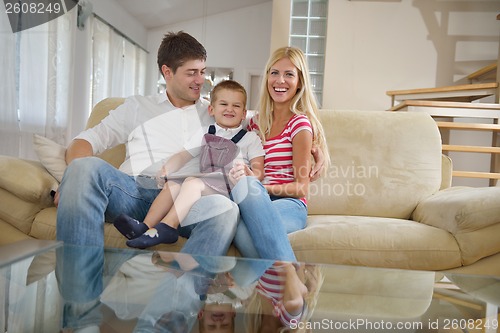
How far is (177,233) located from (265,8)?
287 inches

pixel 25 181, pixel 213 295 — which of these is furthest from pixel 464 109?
pixel 213 295

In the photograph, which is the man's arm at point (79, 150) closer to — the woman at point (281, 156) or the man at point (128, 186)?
the man at point (128, 186)

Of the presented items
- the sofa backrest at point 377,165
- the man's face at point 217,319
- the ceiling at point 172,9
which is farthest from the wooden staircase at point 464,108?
the ceiling at point 172,9

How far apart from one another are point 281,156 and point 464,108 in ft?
9.03

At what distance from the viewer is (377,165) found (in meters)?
2.10

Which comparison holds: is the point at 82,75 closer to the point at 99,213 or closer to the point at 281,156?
the point at 281,156

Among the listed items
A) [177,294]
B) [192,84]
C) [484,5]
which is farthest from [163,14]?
[177,294]

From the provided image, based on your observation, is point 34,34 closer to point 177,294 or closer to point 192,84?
point 192,84

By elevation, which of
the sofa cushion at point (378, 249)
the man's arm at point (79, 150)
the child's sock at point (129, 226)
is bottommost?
the sofa cushion at point (378, 249)

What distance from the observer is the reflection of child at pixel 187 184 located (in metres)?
1.46

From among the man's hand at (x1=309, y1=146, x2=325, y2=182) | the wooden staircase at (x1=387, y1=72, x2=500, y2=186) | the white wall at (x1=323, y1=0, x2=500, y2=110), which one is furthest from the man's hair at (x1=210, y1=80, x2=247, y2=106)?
the white wall at (x1=323, y1=0, x2=500, y2=110)

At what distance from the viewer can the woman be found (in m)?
1.46

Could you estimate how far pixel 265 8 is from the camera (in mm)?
8195

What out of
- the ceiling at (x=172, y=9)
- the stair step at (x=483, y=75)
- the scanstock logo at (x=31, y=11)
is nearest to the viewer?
the scanstock logo at (x=31, y=11)
